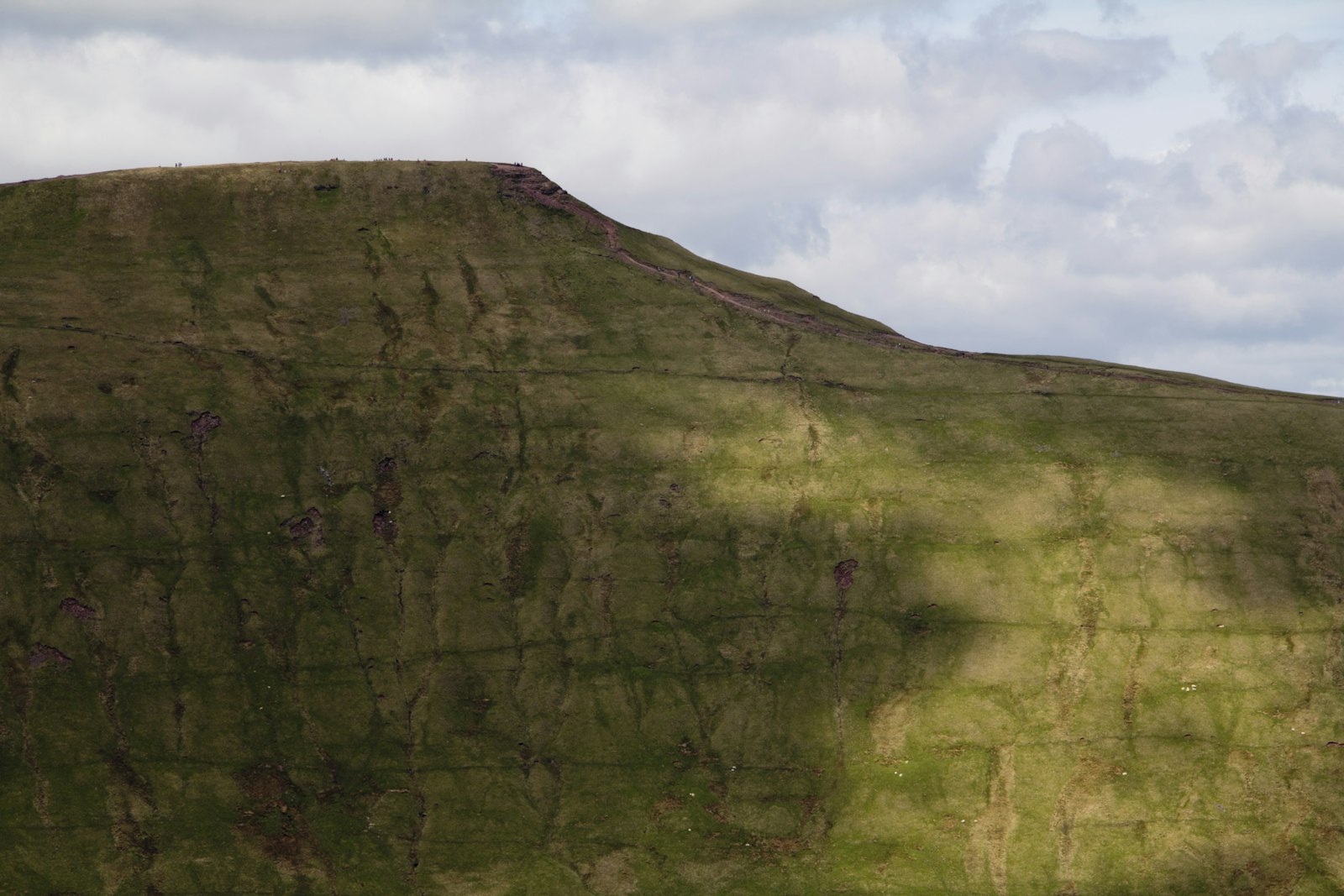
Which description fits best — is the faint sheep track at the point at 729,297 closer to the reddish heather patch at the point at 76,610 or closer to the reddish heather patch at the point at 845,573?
Result: the reddish heather patch at the point at 845,573

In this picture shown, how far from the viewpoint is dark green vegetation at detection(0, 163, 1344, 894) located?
307ft

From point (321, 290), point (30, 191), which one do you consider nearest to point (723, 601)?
point (321, 290)

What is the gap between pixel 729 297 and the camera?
140000mm

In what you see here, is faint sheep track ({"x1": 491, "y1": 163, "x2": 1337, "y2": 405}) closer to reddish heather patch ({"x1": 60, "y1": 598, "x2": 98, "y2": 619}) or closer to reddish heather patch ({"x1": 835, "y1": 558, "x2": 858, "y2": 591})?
reddish heather patch ({"x1": 835, "y1": 558, "x2": 858, "y2": 591})

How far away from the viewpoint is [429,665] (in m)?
103

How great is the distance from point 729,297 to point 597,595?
46.0 m

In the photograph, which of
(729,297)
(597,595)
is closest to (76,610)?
(597,595)

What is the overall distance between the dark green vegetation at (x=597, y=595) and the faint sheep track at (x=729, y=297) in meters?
2.66

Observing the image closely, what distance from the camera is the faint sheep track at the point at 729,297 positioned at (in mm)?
130625

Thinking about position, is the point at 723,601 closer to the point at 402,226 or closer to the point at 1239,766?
the point at 1239,766

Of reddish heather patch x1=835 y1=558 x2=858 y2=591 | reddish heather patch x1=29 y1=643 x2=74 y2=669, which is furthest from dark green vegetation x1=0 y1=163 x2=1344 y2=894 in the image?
reddish heather patch x1=835 y1=558 x2=858 y2=591

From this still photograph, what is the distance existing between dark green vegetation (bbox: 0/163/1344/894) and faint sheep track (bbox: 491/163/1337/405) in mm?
2660

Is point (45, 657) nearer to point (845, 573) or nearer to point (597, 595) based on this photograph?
point (597, 595)

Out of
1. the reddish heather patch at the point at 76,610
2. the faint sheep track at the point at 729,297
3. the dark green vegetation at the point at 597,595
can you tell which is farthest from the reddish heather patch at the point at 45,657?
the faint sheep track at the point at 729,297
